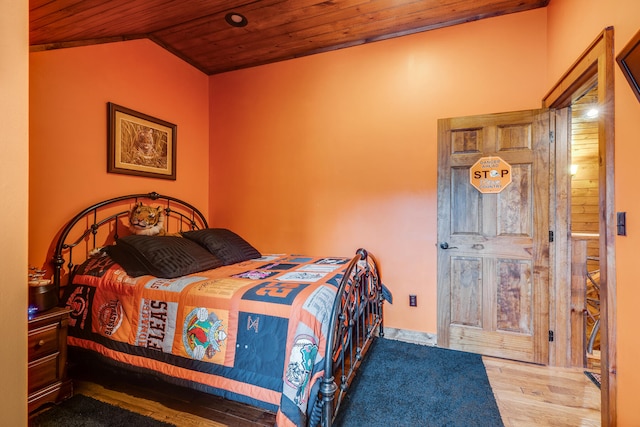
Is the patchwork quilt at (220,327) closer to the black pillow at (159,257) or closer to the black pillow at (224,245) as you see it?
the black pillow at (159,257)

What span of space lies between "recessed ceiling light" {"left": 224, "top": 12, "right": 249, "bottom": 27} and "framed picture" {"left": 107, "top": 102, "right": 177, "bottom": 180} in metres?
1.21

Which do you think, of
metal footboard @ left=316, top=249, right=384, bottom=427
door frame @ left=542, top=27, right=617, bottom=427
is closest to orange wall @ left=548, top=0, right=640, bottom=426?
door frame @ left=542, top=27, right=617, bottom=427

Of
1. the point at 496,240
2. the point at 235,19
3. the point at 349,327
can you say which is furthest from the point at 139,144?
the point at 496,240

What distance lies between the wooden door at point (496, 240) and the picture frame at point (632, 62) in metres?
1.14

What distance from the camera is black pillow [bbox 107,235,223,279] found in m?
2.03

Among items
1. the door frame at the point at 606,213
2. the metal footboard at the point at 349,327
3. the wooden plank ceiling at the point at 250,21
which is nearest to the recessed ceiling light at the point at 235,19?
the wooden plank ceiling at the point at 250,21

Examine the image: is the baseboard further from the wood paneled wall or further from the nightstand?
the wood paneled wall

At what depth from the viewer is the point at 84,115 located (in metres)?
2.39

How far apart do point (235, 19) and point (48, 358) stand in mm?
2910

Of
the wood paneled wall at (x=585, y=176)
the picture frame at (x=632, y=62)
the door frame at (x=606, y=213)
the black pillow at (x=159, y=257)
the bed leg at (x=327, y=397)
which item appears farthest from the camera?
the wood paneled wall at (x=585, y=176)

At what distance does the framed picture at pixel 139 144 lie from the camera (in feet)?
8.48

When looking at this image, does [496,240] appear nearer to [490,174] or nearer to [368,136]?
[490,174]

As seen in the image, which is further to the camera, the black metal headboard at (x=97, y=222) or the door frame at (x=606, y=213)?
the black metal headboard at (x=97, y=222)

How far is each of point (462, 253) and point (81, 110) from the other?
345cm
